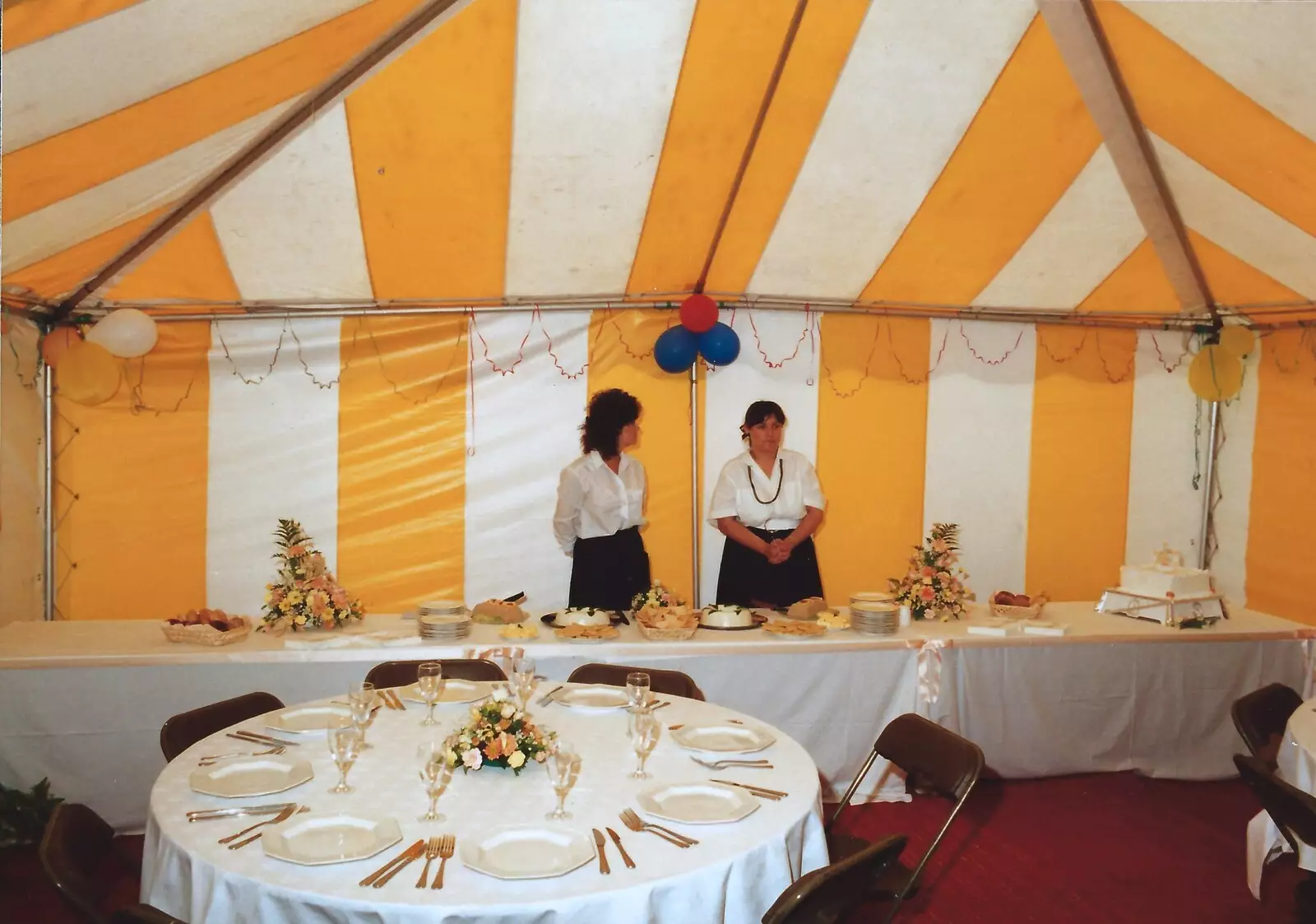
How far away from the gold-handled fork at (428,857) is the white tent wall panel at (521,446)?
338cm

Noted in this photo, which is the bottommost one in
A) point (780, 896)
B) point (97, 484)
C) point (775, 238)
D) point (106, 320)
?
point (780, 896)

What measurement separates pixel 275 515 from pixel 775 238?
302cm

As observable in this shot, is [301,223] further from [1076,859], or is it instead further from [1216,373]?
[1216,373]

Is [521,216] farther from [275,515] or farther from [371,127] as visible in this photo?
[275,515]

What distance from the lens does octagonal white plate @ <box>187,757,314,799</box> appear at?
2.14m

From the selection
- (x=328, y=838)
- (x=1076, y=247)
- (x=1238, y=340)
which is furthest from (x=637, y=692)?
(x=1238, y=340)

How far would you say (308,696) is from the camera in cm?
373

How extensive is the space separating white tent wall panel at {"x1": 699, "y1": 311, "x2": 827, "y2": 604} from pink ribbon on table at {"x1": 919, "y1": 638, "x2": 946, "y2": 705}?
1.63m

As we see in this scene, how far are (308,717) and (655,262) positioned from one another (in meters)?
3.02

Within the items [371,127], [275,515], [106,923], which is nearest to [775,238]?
[371,127]

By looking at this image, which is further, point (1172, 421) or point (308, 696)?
point (1172, 421)

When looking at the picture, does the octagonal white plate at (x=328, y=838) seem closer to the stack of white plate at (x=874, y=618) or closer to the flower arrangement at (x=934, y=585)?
the stack of white plate at (x=874, y=618)

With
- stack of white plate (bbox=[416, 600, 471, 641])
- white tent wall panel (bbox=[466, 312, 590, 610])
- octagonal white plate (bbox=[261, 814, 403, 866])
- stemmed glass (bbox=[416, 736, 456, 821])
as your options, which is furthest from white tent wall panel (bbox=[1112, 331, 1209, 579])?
octagonal white plate (bbox=[261, 814, 403, 866])

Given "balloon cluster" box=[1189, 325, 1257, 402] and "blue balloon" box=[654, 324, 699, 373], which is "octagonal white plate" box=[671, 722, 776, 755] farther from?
"balloon cluster" box=[1189, 325, 1257, 402]
